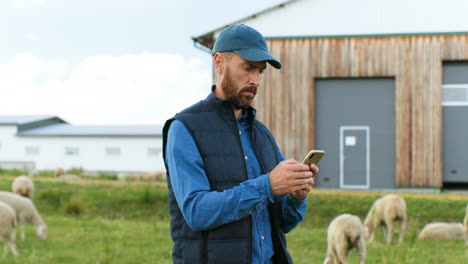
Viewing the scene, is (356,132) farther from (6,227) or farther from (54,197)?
(6,227)

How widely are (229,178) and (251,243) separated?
38 cm

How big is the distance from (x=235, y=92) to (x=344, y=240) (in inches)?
236

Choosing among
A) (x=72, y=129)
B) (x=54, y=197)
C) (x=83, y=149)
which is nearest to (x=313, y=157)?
(x=54, y=197)

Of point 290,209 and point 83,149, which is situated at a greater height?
point 290,209

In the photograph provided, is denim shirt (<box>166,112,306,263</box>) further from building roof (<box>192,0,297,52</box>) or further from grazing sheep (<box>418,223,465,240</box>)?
building roof (<box>192,0,297,52</box>)

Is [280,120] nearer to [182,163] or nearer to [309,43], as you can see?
[309,43]

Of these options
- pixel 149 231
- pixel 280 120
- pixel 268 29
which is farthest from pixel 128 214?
pixel 268 29

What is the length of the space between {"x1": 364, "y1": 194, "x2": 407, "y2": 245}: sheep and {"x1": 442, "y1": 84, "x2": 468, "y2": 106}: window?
1021 cm

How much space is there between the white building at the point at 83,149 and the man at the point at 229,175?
36.1 m

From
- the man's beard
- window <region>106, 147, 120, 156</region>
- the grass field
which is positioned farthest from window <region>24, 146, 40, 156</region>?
the man's beard

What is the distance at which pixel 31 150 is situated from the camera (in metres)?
43.3

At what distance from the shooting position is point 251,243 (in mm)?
3176

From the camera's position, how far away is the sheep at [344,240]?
8.73 m

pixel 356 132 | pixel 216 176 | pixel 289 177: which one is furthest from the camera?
pixel 356 132
